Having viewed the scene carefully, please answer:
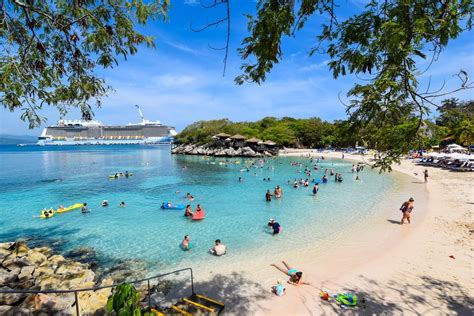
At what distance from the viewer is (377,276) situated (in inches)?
330

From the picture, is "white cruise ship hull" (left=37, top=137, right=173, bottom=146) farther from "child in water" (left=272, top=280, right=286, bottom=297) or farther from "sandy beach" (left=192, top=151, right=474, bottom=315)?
"child in water" (left=272, top=280, right=286, bottom=297)

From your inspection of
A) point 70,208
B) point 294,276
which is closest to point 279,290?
point 294,276

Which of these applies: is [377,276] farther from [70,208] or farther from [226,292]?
[70,208]

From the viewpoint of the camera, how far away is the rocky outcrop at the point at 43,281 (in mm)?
6113

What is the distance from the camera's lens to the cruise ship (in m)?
144

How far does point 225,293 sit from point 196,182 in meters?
22.4

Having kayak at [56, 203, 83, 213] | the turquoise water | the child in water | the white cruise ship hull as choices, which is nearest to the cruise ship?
the white cruise ship hull

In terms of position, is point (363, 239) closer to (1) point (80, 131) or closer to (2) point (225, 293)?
(2) point (225, 293)

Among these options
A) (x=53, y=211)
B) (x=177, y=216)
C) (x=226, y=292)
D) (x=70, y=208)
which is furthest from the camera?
(x=70, y=208)

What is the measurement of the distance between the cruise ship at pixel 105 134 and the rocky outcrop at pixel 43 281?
142 metres

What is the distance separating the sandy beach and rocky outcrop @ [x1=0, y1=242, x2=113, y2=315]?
3.18 m

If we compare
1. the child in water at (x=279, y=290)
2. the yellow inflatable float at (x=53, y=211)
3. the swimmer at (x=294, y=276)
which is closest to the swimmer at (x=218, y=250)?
the swimmer at (x=294, y=276)

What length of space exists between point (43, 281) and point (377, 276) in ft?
34.9

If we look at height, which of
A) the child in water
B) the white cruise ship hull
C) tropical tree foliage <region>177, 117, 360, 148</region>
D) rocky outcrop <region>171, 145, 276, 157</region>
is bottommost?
the child in water
